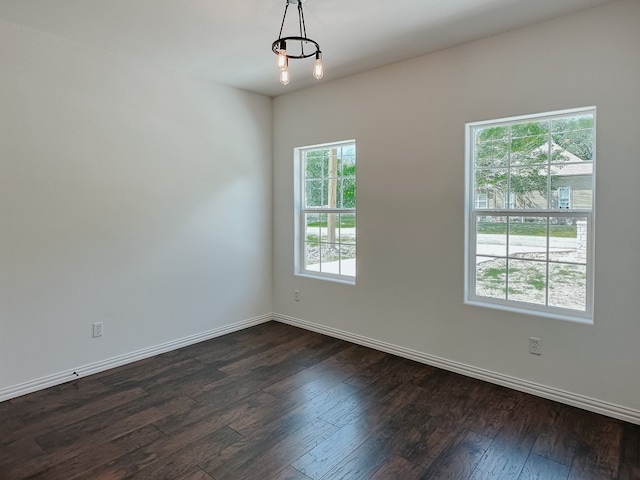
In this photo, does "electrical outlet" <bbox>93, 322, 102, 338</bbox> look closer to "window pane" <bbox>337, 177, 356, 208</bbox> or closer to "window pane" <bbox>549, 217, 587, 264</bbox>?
"window pane" <bbox>337, 177, 356, 208</bbox>

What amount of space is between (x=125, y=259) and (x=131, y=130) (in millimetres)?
1137

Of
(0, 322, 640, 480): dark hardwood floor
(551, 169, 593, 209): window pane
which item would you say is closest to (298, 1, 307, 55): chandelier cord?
(551, 169, 593, 209): window pane

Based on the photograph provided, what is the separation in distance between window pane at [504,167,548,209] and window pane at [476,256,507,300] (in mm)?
461

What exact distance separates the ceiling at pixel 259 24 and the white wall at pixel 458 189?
0.67 ft

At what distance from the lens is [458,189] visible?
9.96 feet

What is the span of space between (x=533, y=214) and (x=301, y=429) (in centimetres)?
224

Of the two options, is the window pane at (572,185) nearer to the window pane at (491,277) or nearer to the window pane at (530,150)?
the window pane at (530,150)

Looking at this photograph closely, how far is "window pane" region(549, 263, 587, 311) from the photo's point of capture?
2.62m

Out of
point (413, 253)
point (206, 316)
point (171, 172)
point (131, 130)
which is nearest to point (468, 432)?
point (413, 253)

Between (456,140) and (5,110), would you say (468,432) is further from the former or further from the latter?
(5,110)

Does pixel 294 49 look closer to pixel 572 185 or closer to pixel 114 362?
pixel 572 185

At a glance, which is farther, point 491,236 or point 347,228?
point 347,228

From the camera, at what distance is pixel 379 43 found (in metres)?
2.96

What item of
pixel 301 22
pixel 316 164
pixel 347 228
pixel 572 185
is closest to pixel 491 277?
pixel 572 185
